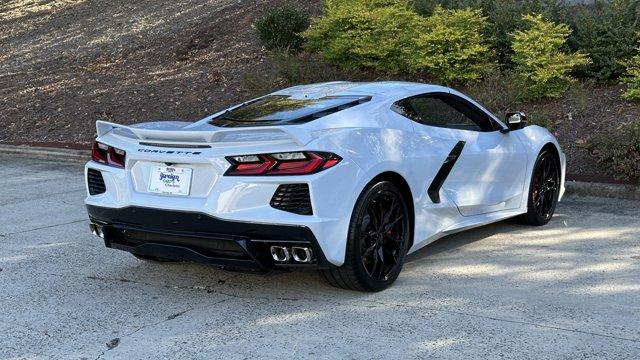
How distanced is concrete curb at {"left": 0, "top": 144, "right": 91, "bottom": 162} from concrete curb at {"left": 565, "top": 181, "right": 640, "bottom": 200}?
7.09 meters

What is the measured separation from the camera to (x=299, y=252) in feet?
16.6

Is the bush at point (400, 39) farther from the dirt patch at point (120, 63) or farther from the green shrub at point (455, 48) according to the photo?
the dirt patch at point (120, 63)

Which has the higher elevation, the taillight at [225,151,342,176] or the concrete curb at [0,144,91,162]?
the taillight at [225,151,342,176]

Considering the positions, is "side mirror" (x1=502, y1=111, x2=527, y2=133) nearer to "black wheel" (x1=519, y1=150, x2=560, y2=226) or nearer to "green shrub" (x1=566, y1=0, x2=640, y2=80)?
"black wheel" (x1=519, y1=150, x2=560, y2=226)

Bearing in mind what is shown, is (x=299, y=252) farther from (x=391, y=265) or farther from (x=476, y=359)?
(x=476, y=359)

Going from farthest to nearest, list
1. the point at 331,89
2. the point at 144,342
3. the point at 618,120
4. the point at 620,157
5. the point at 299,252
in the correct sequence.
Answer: the point at 618,120 < the point at 620,157 < the point at 331,89 < the point at 299,252 < the point at 144,342

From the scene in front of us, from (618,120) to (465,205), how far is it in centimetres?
469

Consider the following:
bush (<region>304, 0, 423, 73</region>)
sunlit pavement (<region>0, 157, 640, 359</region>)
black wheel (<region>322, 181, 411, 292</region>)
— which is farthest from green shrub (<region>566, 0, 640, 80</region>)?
black wheel (<region>322, 181, 411, 292</region>)

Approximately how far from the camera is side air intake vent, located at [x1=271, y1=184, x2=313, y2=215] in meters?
5.00

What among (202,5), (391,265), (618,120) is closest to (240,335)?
(391,265)

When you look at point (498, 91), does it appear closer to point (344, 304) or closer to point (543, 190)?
point (543, 190)

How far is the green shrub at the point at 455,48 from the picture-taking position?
1194 cm

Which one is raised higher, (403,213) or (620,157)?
(403,213)

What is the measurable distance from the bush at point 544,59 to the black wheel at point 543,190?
3734mm
